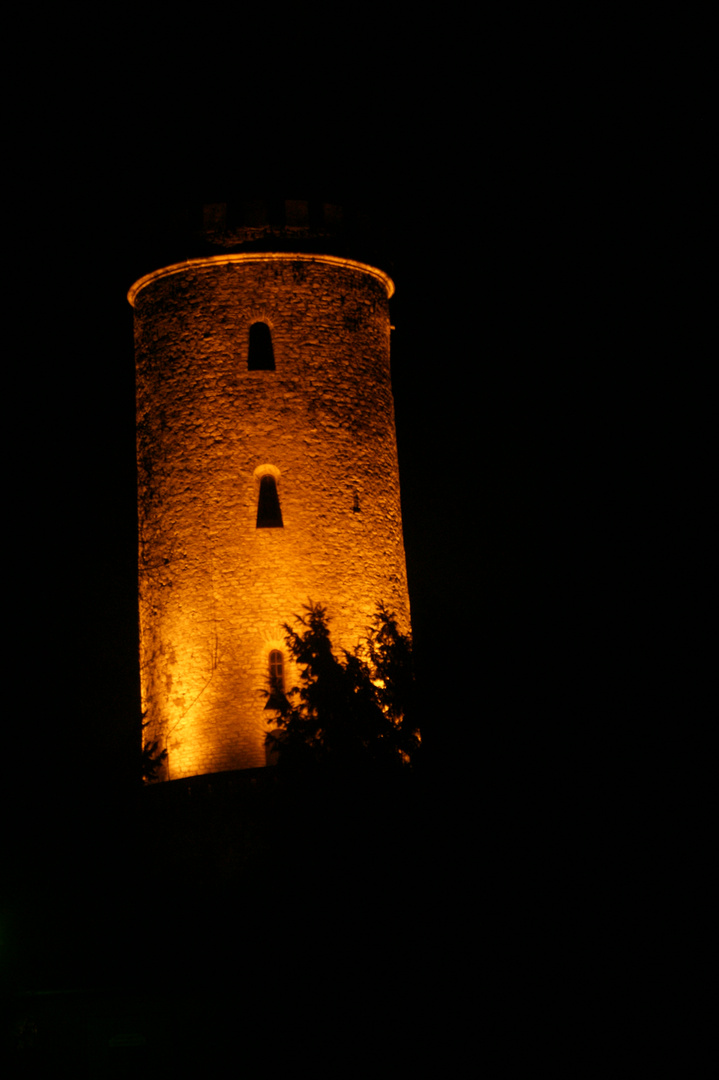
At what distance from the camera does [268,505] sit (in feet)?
85.2

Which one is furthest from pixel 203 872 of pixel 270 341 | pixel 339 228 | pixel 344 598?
pixel 339 228

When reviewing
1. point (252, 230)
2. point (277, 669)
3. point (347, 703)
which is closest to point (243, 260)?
point (252, 230)

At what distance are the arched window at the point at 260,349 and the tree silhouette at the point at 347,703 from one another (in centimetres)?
400

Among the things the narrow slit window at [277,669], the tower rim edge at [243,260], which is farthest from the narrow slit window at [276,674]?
the tower rim edge at [243,260]

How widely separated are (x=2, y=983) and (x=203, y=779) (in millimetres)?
3944

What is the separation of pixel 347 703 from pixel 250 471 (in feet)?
14.5

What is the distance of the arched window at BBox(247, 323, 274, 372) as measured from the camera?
86.8 feet

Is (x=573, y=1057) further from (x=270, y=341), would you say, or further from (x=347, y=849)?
(x=270, y=341)

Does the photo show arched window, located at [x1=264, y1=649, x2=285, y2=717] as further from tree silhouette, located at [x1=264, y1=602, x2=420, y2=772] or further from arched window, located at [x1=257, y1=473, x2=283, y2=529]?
arched window, located at [x1=257, y1=473, x2=283, y2=529]

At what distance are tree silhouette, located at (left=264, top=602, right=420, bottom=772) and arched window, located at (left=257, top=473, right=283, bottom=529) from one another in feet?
4.83

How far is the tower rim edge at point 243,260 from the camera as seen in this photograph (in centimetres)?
2672

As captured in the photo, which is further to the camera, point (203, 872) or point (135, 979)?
point (203, 872)

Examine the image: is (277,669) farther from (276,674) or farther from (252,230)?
(252,230)

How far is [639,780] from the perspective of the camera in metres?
21.3
